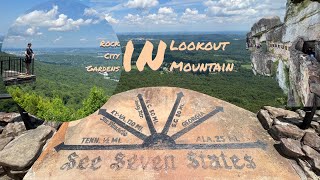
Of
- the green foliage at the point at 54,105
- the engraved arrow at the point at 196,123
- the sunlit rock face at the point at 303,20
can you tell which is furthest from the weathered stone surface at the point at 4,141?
the sunlit rock face at the point at 303,20

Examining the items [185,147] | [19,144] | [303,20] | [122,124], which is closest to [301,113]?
[303,20]

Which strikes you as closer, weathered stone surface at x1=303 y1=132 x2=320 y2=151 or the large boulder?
weathered stone surface at x1=303 y1=132 x2=320 y2=151

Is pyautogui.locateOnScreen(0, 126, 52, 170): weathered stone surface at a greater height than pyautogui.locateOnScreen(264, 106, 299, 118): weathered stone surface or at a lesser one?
lesser

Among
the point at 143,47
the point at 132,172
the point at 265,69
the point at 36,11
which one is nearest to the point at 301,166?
the point at 265,69

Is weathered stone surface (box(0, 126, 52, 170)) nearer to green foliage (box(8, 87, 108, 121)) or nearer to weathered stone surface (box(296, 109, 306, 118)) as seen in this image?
green foliage (box(8, 87, 108, 121))

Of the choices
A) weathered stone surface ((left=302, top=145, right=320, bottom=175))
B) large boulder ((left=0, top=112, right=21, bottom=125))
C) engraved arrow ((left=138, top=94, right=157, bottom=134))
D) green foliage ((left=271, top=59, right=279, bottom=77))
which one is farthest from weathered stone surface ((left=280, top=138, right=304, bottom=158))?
large boulder ((left=0, top=112, right=21, bottom=125))

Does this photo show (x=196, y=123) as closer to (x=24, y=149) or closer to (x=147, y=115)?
(x=147, y=115)

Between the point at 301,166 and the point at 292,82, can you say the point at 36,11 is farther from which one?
the point at 301,166
